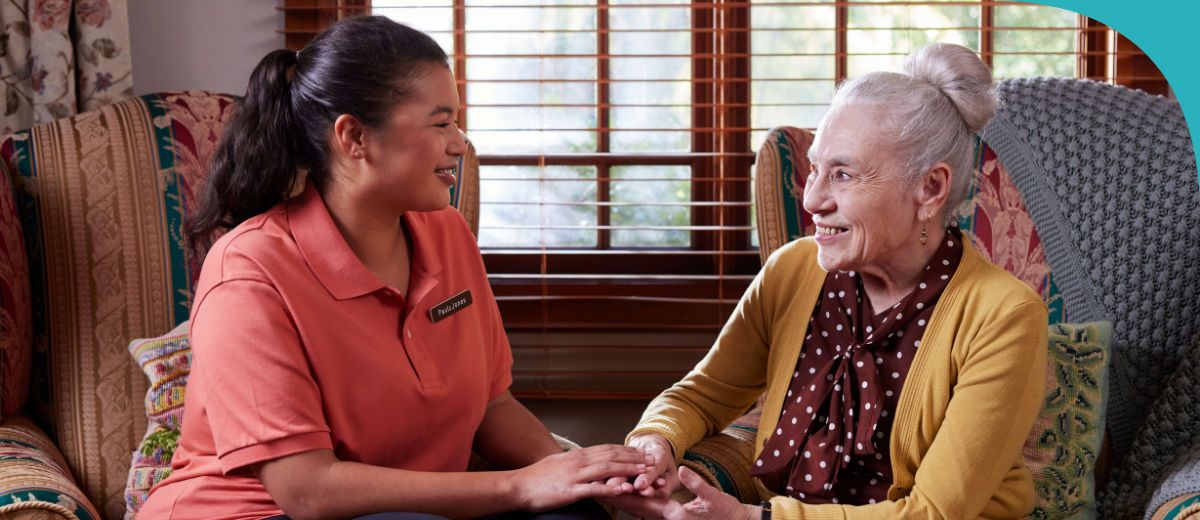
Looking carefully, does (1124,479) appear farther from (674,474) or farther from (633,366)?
(633,366)

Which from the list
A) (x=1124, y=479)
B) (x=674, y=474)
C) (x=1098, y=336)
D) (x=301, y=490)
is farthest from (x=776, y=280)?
(x=301, y=490)

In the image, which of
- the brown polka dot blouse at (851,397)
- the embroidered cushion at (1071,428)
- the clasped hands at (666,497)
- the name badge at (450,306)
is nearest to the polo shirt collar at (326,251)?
the name badge at (450,306)

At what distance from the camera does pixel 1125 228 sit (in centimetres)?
192

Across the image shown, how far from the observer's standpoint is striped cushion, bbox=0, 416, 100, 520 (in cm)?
151

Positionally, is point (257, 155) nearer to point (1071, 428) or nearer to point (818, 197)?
point (818, 197)

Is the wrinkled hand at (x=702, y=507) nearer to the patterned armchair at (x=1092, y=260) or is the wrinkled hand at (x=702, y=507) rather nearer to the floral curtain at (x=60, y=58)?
the patterned armchair at (x=1092, y=260)

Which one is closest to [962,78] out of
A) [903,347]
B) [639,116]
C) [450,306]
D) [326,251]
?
[903,347]

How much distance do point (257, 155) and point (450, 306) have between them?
354mm

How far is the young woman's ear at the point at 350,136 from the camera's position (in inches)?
57.4

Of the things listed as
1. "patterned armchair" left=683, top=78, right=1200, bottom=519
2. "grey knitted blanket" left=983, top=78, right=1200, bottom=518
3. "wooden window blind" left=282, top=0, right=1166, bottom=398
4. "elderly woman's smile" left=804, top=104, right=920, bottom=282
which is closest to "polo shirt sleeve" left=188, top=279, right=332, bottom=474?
"patterned armchair" left=683, top=78, right=1200, bottom=519

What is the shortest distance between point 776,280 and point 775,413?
8.9 inches

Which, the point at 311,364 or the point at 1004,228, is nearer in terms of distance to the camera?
the point at 311,364

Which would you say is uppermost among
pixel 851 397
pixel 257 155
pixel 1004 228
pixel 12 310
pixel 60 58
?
pixel 60 58

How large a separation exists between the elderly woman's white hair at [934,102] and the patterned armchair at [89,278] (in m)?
1.36
